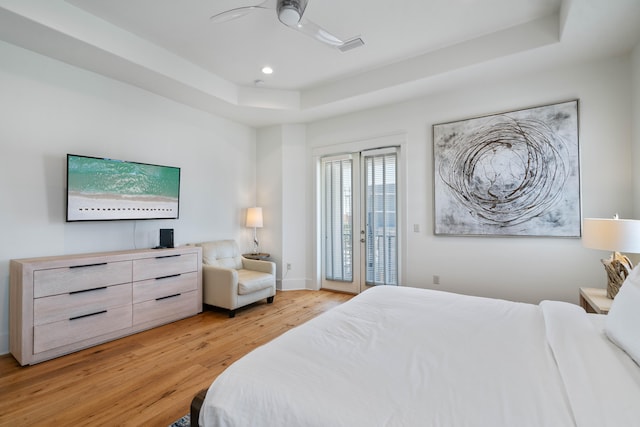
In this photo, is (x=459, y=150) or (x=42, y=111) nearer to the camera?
(x=42, y=111)

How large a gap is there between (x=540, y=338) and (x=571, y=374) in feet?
1.29

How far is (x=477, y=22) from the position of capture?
275 cm

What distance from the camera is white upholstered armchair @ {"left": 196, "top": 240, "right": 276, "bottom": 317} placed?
3533mm

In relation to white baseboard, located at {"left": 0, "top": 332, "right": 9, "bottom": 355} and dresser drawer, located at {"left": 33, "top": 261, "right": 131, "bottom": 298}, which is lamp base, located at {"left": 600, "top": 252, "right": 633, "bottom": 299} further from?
white baseboard, located at {"left": 0, "top": 332, "right": 9, "bottom": 355}

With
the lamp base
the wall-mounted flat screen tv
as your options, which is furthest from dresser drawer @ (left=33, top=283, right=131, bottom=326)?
the lamp base

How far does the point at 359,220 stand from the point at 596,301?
272cm

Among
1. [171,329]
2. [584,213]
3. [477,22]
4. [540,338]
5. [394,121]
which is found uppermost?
[477,22]

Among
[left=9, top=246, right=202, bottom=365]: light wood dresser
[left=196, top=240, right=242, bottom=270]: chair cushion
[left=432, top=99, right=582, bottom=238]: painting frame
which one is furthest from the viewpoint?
[left=196, top=240, right=242, bottom=270]: chair cushion

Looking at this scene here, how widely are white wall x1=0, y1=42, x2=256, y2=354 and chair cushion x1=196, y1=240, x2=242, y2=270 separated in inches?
10.5

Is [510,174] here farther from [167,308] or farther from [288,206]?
[167,308]

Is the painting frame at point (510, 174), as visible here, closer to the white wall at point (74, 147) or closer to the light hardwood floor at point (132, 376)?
the light hardwood floor at point (132, 376)

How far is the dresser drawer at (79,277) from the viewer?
7.99ft

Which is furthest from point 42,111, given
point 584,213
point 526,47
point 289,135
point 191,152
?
point 584,213

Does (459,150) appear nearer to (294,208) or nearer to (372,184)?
(372,184)
